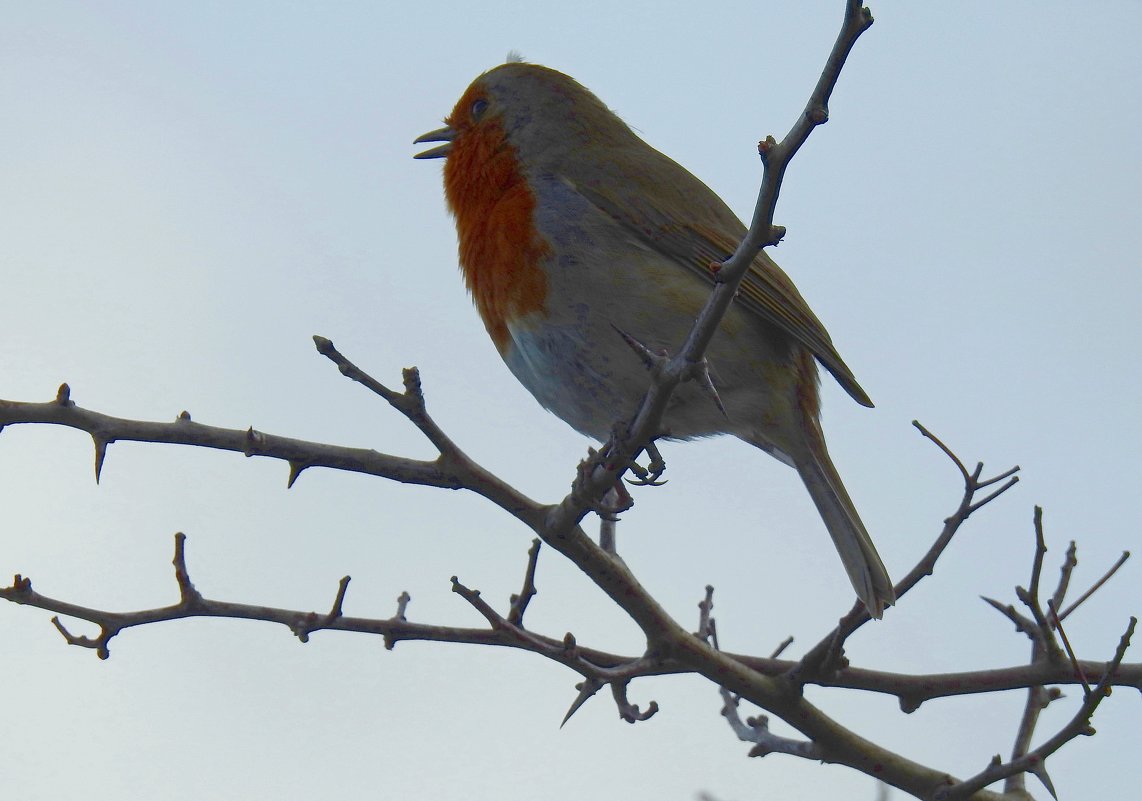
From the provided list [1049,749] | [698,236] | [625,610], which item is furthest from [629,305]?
[1049,749]

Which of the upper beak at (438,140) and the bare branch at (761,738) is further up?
the upper beak at (438,140)

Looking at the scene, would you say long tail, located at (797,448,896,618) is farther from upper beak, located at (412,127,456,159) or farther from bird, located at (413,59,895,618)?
upper beak, located at (412,127,456,159)

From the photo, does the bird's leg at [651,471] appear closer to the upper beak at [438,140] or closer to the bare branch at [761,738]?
the bare branch at [761,738]

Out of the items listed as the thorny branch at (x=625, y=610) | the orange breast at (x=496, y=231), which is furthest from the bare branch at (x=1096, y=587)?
the orange breast at (x=496, y=231)

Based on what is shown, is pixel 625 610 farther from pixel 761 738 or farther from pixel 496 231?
pixel 496 231

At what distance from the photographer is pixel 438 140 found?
4785 mm

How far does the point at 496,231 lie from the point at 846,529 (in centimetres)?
154

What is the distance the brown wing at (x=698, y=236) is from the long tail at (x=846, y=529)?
0.29m

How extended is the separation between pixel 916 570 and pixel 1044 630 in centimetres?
35

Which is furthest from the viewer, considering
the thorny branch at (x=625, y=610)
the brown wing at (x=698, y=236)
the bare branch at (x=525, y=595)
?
the brown wing at (x=698, y=236)

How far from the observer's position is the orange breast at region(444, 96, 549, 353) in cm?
376

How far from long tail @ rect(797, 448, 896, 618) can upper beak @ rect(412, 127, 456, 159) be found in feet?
6.09

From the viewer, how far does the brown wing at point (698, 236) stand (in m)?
3.87

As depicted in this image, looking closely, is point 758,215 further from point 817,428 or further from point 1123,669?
point 817,428
